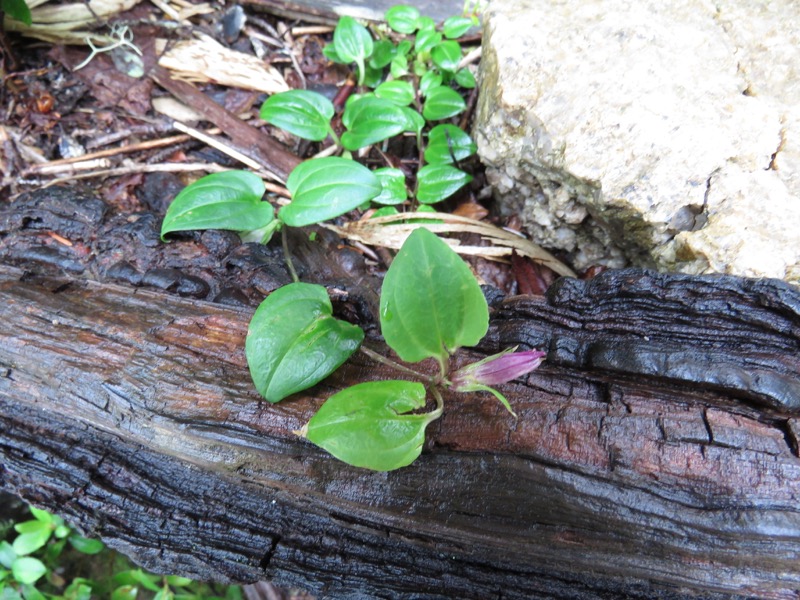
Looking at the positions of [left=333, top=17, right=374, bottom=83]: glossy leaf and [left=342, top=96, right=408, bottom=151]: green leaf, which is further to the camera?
[left=333, top=17, right=374, bottom=83]: glossy leaf

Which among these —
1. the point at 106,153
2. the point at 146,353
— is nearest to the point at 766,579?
the point at 146,353

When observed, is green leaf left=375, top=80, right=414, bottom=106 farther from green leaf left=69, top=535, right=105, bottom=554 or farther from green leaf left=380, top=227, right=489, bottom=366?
green leaf left=69, top=535, right=105, bottom=554

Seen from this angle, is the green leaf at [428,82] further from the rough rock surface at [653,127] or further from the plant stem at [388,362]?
the plant stem at [388,362]

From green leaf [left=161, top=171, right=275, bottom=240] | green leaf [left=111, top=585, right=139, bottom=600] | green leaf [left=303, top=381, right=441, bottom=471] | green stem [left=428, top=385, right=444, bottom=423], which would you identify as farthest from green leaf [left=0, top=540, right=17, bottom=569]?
green stem [left=428, top=385, right=444, bottom=423]

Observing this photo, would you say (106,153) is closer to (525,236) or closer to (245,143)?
(245,143)

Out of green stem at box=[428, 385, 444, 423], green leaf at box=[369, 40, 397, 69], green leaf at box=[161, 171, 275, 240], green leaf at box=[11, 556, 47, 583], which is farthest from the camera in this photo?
green leaf at box=[369, 40, 397, 69]
